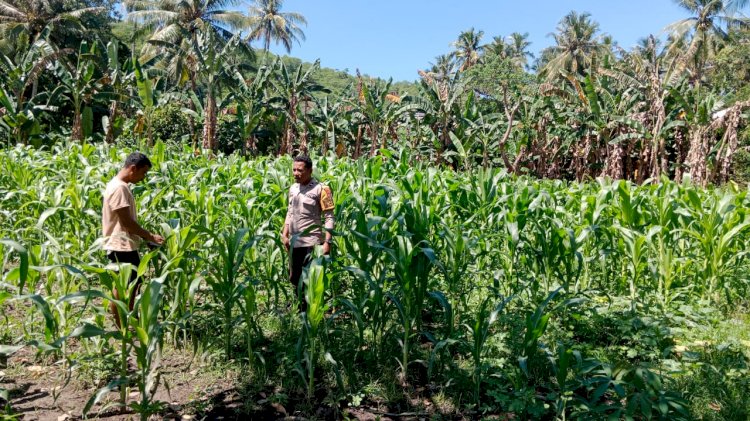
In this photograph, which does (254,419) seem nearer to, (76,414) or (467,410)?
(76,414)

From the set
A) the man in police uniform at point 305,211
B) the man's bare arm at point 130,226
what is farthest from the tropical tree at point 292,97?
the man's bare arm at point 130,226

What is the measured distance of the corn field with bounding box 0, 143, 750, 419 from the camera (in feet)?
9.81

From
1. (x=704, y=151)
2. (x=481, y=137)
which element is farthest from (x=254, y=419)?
(x=704, y=151)

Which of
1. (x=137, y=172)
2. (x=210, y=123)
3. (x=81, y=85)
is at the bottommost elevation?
(x=137, y=172)

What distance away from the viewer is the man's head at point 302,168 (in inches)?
172

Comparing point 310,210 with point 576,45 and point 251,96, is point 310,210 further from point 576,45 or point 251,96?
point 576,45

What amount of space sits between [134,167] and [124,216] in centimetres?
37

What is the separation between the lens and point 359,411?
3.26 m

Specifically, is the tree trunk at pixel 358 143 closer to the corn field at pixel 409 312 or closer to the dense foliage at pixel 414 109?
the dense foliage at pixel 414 109

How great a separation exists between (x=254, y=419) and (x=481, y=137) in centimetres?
1795

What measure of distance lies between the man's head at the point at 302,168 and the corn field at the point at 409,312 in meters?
0.53

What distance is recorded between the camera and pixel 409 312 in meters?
3.64

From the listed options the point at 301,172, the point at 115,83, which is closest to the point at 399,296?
the point at 301,172

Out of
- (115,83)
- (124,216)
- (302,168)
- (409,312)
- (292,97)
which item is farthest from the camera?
(292,97)
